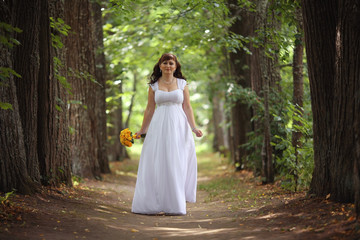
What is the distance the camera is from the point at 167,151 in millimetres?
7625

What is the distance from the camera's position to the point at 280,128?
10.9 meters

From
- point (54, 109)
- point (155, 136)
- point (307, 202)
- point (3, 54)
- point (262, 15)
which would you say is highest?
point (262, 15)

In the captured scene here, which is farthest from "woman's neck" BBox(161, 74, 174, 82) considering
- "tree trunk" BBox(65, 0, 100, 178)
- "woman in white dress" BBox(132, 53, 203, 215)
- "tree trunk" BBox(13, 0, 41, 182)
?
"tree trunk" BBox(65, 0, 100, 178)

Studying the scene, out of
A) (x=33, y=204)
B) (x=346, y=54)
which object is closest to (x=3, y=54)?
(x=33, y=204)

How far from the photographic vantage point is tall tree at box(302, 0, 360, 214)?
5500 mm

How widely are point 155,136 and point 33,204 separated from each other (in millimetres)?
2327

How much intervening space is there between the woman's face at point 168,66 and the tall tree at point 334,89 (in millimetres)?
2479

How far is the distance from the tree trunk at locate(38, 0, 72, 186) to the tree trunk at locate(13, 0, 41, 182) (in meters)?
0.32

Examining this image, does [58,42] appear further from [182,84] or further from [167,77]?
[182,84]

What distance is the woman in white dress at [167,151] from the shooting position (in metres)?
7.53

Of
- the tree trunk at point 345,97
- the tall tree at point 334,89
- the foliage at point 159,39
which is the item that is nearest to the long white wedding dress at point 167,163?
the tall tree at point 334,89

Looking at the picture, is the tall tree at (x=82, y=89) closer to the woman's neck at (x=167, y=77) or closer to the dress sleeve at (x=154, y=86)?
the dress sleeve at (x=154, y=86)

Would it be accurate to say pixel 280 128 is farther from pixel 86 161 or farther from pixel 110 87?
pixel 110 87

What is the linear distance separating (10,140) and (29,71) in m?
1.41
